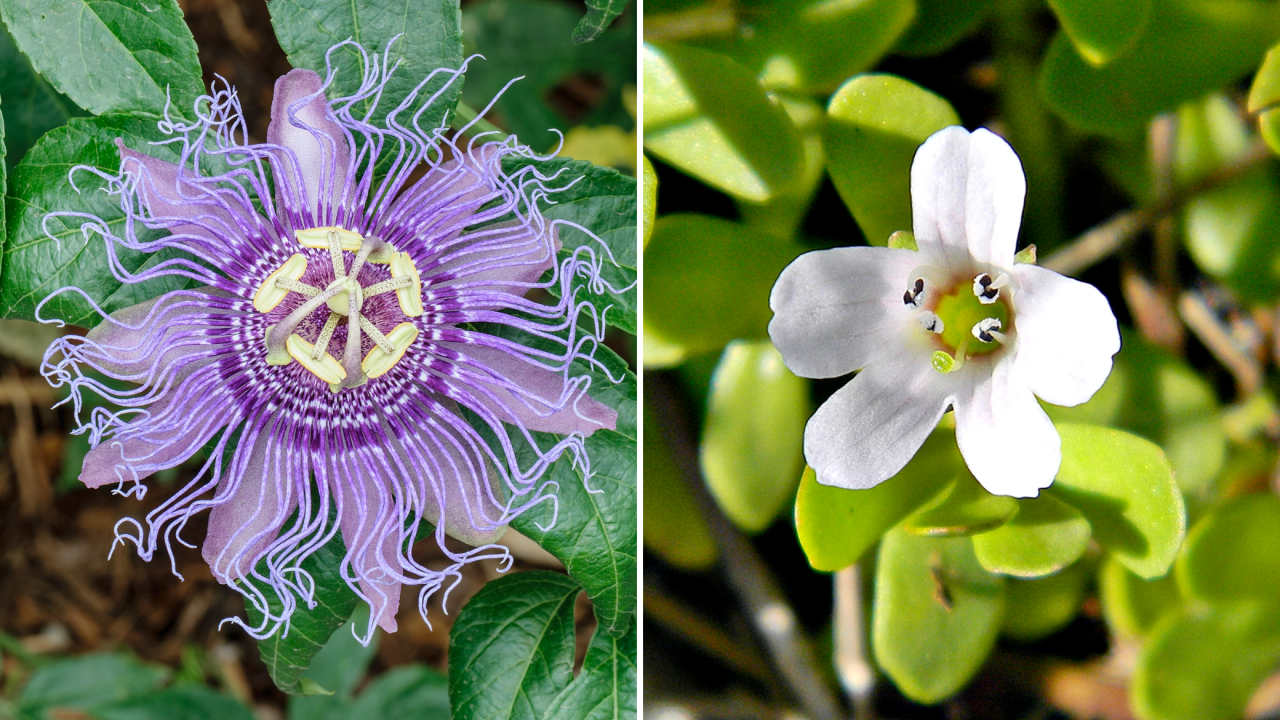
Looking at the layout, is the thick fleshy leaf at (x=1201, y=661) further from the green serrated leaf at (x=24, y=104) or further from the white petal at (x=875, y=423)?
the green serrated leaf at (x=24, y=104)

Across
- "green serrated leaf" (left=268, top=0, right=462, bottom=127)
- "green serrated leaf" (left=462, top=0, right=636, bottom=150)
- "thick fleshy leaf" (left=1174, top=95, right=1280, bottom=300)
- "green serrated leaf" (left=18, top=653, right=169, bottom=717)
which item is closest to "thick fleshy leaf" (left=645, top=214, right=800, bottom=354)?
"green serrated leaf" (left=268, top=0, right=462, bottom=127)

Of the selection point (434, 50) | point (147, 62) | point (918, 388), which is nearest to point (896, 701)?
point (918, 388)

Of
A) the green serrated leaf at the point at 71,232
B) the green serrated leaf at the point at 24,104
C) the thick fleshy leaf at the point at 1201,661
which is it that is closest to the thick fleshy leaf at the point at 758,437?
the thick fleshy leaf at the point at 1201,661

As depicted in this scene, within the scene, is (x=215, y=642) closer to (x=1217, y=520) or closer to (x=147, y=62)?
(x=147, y=62)

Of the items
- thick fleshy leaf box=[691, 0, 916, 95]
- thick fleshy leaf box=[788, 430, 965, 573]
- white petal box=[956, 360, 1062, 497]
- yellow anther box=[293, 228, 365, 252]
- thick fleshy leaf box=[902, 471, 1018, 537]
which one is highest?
yellow anther box=[293, 228, 365, 252]

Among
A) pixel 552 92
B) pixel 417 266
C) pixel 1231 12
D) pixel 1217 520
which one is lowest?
pixel 1217 520

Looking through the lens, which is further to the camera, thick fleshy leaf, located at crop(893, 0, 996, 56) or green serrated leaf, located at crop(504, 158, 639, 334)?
thick fleshy leaf, located at crop(893, 0, 996, 56)

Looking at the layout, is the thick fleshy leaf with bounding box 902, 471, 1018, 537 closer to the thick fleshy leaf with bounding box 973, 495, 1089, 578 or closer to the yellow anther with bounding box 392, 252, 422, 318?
the thick fleshy leaf with bounding box 973, 495, 1089, 578

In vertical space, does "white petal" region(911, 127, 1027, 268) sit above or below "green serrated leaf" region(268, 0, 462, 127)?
below
